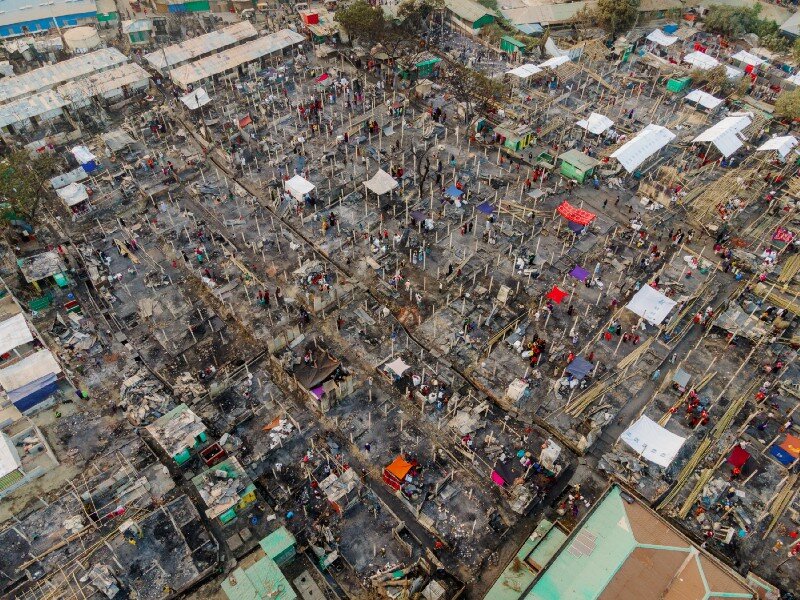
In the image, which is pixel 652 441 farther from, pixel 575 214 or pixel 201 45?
pixel 201 45

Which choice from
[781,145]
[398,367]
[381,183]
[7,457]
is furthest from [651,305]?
[7,457]

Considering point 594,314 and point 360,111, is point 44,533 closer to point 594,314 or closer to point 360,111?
point 594,314

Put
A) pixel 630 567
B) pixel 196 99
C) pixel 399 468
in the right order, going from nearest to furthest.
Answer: pixel 630 567
pixel 399 468
pixel 196 99

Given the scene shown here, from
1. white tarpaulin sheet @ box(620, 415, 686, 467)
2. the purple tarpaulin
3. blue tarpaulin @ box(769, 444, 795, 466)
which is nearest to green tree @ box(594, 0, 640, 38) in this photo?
the purple tarpaulin

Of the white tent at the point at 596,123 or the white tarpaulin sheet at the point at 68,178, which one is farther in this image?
the white tent at the point at 596,123

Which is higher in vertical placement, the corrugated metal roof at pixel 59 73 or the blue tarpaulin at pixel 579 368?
the corrugated metal roof at pixel 59 73

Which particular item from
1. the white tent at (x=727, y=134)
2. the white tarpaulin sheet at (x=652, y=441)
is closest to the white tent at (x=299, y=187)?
the white tarpaulin sheet at (x=652, y=441)

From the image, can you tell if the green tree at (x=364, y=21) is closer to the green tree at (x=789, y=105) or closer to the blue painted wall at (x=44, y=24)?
the blue painted wall at (x=44, y=24)
